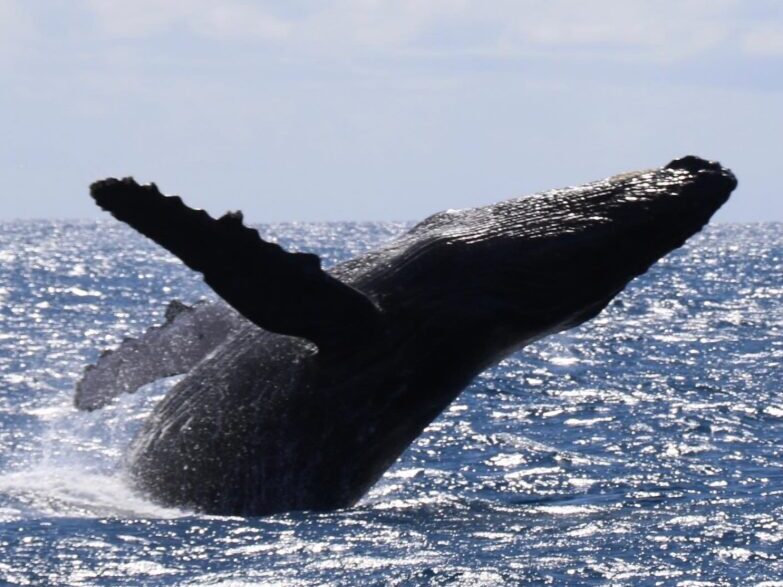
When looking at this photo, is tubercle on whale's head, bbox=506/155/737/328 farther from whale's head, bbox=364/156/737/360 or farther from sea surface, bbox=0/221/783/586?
sea surface, bbox=0/221/783/586

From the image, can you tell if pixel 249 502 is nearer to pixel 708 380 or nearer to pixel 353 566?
pixel 353 566

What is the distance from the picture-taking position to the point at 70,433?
18219 mm

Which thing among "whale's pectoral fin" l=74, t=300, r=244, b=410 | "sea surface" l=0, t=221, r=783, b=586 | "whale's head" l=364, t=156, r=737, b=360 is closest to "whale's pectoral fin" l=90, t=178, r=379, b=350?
"whale's head" l=364, t=156, r=737, b=360

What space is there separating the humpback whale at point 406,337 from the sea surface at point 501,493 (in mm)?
337

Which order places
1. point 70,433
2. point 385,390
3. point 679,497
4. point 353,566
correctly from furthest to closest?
point 70,433, point 679,497, point 385,390, point 353,566

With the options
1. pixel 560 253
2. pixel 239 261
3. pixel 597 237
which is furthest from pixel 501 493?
pixel 239 261

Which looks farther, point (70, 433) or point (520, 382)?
point (520, 382)

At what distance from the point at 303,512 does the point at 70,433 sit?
24.9ft

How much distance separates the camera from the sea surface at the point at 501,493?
988 cm

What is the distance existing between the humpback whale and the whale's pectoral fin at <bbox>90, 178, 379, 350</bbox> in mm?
208

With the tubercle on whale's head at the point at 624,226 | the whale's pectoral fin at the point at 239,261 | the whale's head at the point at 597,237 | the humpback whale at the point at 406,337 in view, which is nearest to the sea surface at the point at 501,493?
the humpback whale at the point at 406,337

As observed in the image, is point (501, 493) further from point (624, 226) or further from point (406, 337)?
point (624, 226)

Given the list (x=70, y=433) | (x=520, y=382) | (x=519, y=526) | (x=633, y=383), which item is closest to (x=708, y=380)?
(x=633, y=383)

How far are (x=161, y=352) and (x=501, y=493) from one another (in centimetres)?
331
